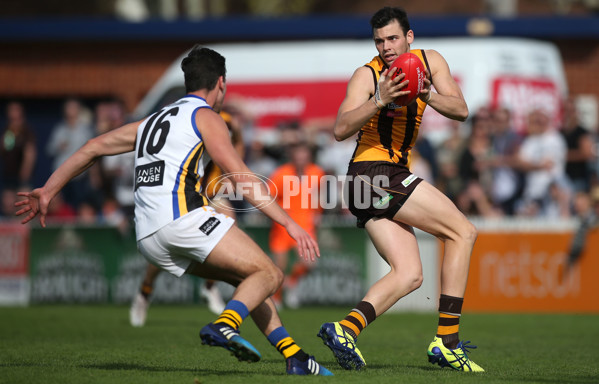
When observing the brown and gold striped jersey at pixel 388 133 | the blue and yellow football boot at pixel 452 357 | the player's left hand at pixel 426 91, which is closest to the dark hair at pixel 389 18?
the brown and gold striped jersey at pixel 388 133

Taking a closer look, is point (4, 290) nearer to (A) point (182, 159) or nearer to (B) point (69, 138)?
(B) point (69, 138)

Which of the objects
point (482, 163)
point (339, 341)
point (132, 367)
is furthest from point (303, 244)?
point (482, 163)

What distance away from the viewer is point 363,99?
6422mm

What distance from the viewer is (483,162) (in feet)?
45.9

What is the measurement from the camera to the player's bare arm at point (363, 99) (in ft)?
19.9

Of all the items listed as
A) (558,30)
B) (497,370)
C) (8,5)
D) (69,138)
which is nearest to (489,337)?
(497,370)

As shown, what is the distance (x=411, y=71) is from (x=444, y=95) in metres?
0.51

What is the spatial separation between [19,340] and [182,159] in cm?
351

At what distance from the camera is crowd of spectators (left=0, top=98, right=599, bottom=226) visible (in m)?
14.0

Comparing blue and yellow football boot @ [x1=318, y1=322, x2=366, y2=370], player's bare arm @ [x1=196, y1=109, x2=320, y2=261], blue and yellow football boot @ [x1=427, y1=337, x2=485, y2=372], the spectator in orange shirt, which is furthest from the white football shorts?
the spectator in orange shirt

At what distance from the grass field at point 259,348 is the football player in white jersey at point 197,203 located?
1.54ft

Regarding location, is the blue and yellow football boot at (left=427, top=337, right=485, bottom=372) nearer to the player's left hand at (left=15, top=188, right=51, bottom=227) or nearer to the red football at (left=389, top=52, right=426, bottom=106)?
the red football at (left=389, top=52, right=426, bottom=106)

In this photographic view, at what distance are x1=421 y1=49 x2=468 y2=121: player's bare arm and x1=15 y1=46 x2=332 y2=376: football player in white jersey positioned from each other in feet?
4.39

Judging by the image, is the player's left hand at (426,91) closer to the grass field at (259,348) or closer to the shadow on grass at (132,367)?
the grass field at (259,348)
